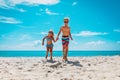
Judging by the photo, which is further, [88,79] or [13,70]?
[13,70]

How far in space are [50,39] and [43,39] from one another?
0.54 metres

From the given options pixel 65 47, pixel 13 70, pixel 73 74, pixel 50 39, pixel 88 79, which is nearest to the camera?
pixel 88 79

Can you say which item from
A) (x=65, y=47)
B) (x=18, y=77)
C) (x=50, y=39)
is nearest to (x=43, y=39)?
(x=50, y=39)

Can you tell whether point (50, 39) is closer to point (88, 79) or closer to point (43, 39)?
point (43, 39)

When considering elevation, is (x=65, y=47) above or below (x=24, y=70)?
above

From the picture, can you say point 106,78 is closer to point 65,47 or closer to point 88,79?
point 88,79

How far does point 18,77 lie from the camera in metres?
8.33

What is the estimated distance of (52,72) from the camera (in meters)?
9.31

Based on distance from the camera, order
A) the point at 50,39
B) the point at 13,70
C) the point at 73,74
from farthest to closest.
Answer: the point at 50,39
the point at 13,70
the point at 73,74

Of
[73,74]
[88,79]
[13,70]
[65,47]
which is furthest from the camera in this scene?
[65,47]

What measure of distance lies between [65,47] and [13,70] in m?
3.82

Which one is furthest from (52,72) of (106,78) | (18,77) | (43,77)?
(106,78)

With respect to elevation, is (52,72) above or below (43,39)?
below

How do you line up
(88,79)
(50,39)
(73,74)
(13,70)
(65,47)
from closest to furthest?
(88,79) < (73,74) < (13,70) < (65,47) < (50,39)
